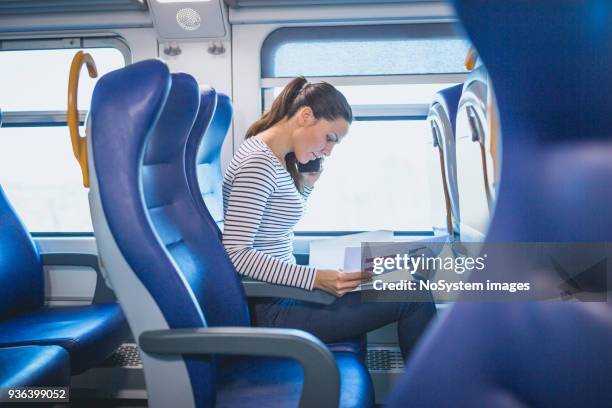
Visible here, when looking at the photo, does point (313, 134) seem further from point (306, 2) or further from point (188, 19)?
point (188, 19)

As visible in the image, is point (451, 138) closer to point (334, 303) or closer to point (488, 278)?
point (334, 303)

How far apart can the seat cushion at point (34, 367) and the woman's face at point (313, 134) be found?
94 centimetres

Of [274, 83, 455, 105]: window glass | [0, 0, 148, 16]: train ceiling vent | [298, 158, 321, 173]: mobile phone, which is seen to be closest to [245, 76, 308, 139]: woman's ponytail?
[298, 158, 321, 173]: mobile phone

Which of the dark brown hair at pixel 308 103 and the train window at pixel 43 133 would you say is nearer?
the dark brown hair at pixel 308 103

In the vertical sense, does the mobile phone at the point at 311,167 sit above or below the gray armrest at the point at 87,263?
above

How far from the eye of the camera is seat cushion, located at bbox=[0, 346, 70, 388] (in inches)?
52.9

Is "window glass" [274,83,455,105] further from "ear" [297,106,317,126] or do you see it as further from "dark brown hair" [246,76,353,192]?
"ear" [297,106,317,126]

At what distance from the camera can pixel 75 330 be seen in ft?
5.73

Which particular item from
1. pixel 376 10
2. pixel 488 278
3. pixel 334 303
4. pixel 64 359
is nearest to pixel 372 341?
pixel 334 303

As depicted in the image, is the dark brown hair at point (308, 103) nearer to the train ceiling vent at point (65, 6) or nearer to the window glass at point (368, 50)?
the window glass at point (368, 50)

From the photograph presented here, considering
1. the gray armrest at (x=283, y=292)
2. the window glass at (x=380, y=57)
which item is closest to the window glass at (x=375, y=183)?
the window glass at (x=380, y=57)

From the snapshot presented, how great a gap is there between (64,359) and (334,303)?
83 cm

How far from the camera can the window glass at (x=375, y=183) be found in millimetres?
2391

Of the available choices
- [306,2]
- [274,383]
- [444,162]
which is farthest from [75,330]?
[306,2]
